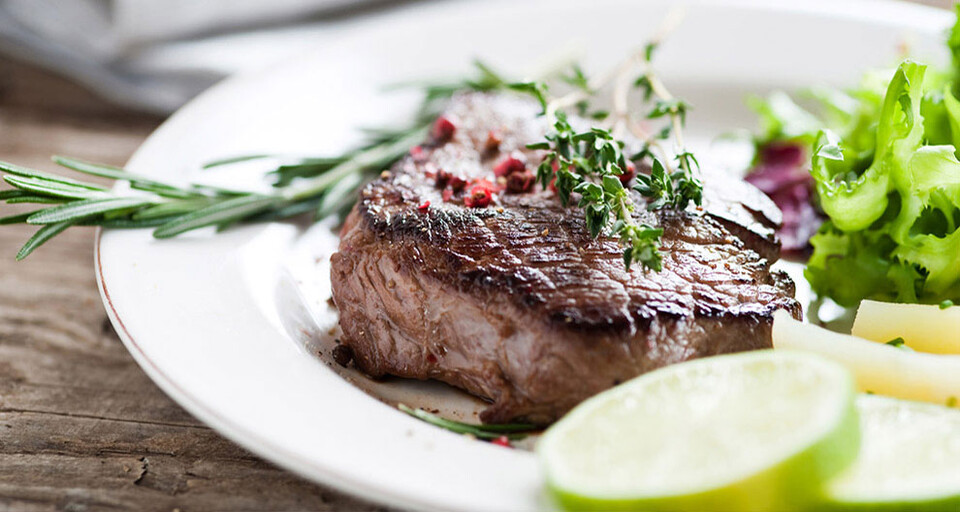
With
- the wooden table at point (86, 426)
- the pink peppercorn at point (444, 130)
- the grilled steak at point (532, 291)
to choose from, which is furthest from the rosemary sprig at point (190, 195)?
the grilled steak at point (532, 291)

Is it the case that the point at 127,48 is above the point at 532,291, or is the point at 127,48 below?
above

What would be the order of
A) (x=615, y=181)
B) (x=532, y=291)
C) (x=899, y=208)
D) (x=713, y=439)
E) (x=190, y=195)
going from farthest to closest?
(x=190, y=195) → (x=899, y=208) → (x=615, y=181) → (x=532, y=291) → (x=713, y=439)

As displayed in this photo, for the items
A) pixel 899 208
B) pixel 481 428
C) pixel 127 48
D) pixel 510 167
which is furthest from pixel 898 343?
pixel 127 48

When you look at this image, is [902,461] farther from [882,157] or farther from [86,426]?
[86,426]

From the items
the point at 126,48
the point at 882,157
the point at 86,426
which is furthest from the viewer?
the point at 126,48

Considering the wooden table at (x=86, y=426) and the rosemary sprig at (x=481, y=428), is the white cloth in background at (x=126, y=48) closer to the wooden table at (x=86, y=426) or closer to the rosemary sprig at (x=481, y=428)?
the wooden table at (x=86, y=426)

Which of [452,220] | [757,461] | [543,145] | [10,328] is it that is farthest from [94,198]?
[757,461]
